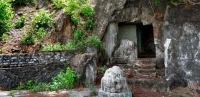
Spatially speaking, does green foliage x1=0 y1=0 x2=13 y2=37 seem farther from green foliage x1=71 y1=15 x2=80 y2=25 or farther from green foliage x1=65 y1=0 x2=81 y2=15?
green foliage x1=71 y1=15 x2=80 y2=25

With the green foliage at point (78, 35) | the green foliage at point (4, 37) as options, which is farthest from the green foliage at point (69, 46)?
the green foliage at point (4, 37)

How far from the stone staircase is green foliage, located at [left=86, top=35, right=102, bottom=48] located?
2093 millimetres

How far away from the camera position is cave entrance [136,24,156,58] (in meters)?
13.8

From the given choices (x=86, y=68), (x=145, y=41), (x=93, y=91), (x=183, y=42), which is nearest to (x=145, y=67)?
(x=183, y=42)

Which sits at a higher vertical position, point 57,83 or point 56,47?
point 56,47

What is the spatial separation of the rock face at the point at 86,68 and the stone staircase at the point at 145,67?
2.51m

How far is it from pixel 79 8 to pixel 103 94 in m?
5.99

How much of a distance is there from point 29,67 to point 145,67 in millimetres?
5401

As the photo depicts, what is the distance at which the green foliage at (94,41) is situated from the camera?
11170mm

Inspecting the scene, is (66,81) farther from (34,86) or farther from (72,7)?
(72,7)

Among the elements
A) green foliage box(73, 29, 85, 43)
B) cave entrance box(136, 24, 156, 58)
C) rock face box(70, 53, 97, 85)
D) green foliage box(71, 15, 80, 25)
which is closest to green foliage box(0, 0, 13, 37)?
green foliage box(71, 15, 80, 25)

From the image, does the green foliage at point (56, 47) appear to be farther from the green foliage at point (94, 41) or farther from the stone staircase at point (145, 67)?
the stone staircase at point (145, 67)

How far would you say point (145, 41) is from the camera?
583 inches

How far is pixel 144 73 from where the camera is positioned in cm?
1070
